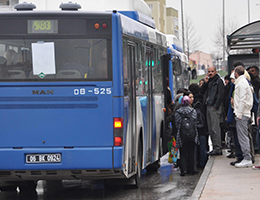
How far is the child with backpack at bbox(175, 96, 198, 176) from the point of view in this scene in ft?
35.8

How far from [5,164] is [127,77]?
7.48 feet

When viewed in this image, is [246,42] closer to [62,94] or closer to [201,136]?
[201,136]

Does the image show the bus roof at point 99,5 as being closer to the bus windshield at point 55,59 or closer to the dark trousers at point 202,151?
the bus windshield at point 55,59

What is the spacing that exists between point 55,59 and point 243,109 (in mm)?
4374

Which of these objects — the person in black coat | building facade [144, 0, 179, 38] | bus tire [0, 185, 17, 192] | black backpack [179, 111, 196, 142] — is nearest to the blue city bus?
bus tire [0, 185, 17, 192]

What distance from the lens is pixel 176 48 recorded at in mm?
21297

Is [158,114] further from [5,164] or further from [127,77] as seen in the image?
[5,164]

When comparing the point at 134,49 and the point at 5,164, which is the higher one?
the point at 134,49

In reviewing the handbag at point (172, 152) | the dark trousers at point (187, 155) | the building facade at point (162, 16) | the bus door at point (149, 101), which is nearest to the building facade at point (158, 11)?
the building facade at point (162, 16)

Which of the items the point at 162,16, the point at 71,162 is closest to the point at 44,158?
the point at 71,162

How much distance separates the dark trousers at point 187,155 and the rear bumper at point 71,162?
329 centimetres

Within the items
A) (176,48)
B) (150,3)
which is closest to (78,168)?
(176,48)

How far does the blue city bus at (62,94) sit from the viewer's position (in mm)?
7949

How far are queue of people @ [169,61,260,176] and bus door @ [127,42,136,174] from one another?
2.18m
